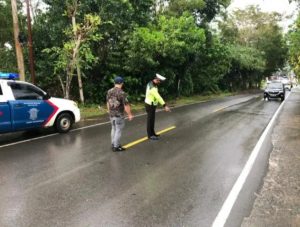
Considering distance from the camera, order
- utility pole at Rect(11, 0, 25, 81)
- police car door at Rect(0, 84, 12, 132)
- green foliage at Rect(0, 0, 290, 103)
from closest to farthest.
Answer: police car door at Rect(0, 84, 12, 132) → utility pole at Rect(11, 0, 25, 81) → green foliage at Rect(0, 0, 290, 103)

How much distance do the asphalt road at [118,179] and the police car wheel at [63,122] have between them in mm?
→ 617

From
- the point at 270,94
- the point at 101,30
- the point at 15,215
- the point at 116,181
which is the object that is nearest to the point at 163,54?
the point at 101,30

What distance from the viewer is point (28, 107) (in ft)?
37.9

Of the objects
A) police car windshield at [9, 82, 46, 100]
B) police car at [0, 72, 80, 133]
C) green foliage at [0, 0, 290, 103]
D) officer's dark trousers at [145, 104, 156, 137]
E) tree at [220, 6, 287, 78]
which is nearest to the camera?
police car at [0, 72, 80, 133]

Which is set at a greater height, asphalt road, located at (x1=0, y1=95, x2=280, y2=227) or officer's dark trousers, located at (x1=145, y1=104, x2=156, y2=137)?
officer's dark trousers, located at (x1=145, y1=104, x2=156, y2=137)

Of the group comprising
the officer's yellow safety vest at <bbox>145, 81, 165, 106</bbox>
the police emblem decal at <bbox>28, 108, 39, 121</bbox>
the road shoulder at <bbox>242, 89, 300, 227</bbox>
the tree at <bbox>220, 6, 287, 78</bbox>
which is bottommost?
the road shoulder at <bbox>242, 89, 300, 227</bbox>

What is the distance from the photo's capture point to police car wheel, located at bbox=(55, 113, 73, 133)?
12750mm

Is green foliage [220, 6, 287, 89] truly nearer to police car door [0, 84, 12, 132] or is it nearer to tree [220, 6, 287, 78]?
tree [220, 6, 287, 78]

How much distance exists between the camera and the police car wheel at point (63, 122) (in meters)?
12.8

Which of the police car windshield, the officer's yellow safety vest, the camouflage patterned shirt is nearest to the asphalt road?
the camouflage patterned shirt

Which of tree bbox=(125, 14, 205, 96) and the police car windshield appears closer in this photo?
the police car windshield

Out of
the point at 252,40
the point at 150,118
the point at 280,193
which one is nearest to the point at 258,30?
the point at 252,40

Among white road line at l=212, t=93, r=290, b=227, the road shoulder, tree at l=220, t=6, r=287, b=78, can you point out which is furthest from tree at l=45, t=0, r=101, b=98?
tree at l=220, t=6, r=287, b=78

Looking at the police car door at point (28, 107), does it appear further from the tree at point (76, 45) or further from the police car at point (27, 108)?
the tree at point (76, 45)
